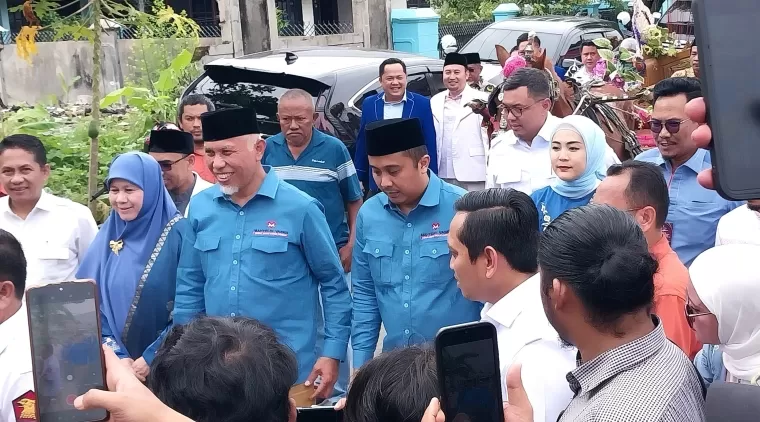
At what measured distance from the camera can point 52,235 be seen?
4348 mm

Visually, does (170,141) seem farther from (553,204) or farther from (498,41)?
(498,41)

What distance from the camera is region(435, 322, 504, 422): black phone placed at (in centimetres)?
180

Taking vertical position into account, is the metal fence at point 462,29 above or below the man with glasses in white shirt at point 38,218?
above

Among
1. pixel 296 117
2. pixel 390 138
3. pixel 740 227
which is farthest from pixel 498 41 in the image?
pixel 390 138

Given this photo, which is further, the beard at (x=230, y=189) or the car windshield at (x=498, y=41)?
the car windshield at (x=498, y=41)

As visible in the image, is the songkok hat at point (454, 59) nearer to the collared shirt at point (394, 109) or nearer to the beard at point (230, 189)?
the collared shirt at point (394, 109)

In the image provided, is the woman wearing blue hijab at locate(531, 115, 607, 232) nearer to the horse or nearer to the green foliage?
the horse

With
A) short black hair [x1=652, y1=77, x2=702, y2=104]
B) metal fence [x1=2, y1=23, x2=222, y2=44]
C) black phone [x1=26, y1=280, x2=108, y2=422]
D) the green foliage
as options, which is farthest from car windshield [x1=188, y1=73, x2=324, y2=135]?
metal fence [x1=2, y1=23, x2=222, y2=44]

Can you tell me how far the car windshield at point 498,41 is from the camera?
1205 centimetres

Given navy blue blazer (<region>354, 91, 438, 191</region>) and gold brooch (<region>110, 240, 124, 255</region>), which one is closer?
gold brooch (<region>110, 240, 124, 255</region>)

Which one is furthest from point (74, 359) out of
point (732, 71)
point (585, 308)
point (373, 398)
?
point (732, 71)

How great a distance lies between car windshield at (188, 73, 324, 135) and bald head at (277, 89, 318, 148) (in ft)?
5.54

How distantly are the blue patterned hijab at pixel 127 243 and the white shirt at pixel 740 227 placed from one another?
2518 mm

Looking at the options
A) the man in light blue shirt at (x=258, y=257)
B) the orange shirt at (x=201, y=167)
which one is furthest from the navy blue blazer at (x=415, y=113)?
the man in light blue shirt at (x=258, y=257)
